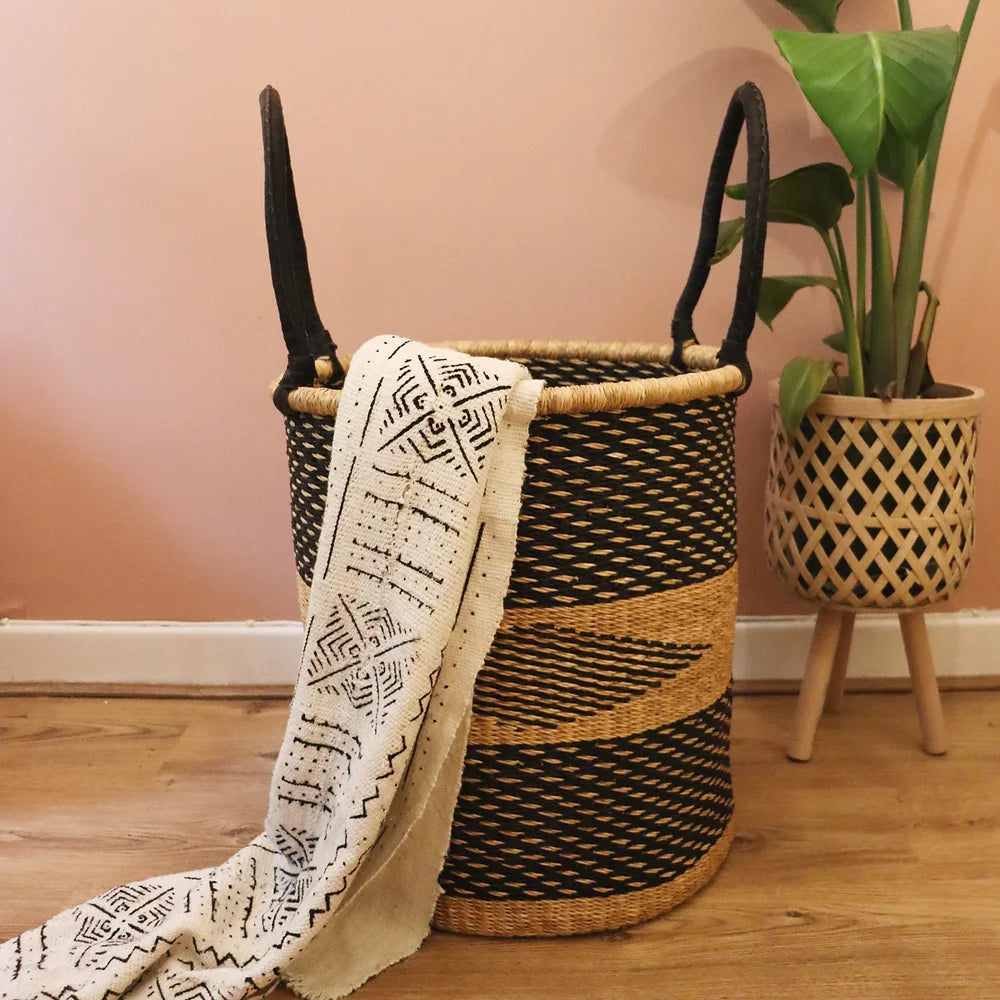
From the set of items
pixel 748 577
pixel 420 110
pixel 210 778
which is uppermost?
pixel 420 110

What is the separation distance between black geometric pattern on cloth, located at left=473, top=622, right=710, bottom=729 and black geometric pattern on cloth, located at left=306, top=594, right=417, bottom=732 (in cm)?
8

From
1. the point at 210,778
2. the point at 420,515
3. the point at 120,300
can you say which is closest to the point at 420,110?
the point at 120,300

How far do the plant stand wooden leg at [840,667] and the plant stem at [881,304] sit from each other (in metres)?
0.29

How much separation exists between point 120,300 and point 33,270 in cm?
11

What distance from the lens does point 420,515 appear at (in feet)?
2.61

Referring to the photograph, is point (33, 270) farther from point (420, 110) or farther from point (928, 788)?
point (928, 788)

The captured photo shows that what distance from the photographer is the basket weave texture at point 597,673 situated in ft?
2.65

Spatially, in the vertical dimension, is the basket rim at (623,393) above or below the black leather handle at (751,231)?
below

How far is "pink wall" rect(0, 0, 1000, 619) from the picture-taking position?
1.22 metres

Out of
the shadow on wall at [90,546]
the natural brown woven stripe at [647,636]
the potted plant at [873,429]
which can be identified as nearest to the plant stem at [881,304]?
the potted plant at [873,429]

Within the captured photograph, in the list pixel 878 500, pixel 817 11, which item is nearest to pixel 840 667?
pixel 878 500

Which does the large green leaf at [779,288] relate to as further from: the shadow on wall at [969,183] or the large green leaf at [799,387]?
the shadow on wall at [969,183]

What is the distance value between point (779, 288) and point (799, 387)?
0.43 feet

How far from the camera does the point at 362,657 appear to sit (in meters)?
0.84
